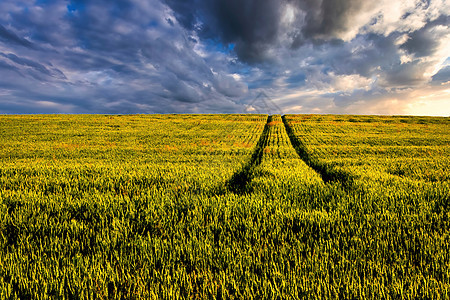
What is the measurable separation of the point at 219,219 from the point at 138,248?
5.38 ft

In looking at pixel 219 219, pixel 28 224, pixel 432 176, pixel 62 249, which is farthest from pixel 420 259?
pixel 432 176

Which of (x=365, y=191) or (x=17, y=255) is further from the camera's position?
(x=365, y=191)

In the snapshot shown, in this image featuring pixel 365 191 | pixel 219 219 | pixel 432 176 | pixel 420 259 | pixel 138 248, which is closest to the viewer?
pixel 420 259

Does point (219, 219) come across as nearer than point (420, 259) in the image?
No

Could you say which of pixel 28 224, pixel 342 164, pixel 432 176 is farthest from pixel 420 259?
pixel 342 164

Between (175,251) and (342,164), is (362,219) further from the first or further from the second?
(342,164)

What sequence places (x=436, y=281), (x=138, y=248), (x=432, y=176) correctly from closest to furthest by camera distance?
(x=436, y=281), (x=138, y=248), (x=432, y=176)

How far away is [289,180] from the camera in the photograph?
24.0ft

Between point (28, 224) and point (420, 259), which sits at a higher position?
point (28, 224)

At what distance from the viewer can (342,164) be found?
1156cm

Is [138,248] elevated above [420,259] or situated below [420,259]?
above

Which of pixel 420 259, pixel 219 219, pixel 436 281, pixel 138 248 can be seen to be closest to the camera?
pixel 436 281

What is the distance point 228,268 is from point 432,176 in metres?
10.1

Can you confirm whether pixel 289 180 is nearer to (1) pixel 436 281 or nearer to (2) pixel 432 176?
(1) pixel 436 281
